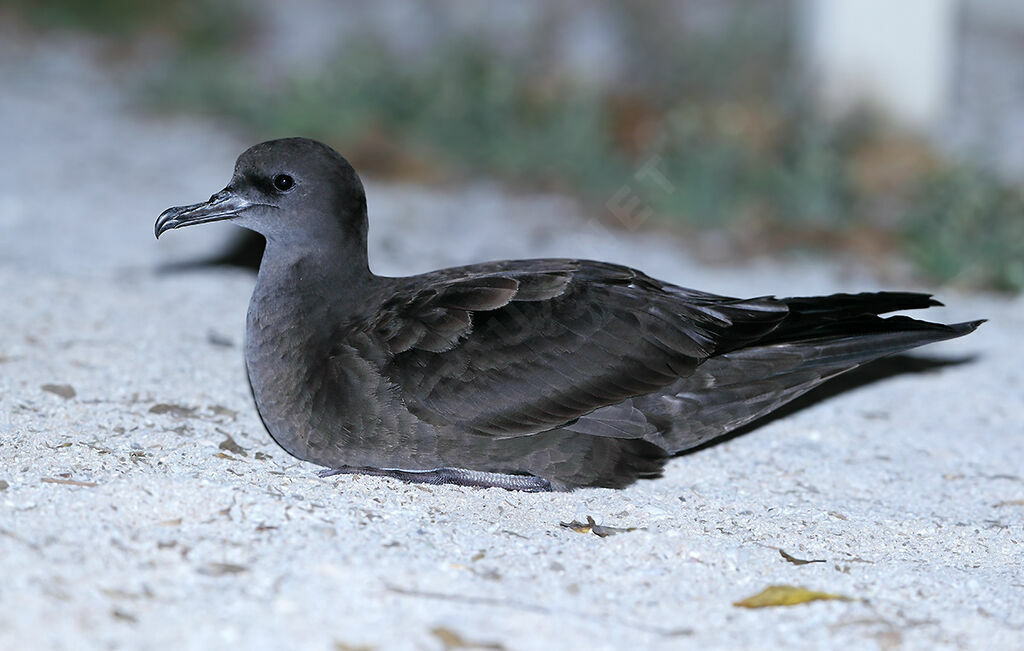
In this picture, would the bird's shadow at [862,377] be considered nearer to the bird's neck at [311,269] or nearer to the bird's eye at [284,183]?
the bird's neck at [311,269]

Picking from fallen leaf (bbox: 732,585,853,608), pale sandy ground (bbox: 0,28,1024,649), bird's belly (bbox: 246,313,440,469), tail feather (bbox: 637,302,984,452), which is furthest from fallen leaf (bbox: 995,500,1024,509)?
bird's belly (bbox: 246,313,440,469)

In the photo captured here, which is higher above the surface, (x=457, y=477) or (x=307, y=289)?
(x=307, y=289)

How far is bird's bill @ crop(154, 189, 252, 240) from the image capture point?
175 inches

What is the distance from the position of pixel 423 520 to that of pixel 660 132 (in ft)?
21.3

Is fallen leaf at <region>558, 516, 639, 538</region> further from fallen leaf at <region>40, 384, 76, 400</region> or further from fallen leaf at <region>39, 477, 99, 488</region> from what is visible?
fallen leaf at <region>40, 384, 76, 400</region>

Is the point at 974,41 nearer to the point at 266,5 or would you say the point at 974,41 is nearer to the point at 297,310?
the point at 266,5

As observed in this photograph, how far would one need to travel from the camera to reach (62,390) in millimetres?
4754

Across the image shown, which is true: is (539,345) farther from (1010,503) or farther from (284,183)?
(1010,503)

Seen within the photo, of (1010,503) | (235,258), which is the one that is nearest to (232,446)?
(1010,503)

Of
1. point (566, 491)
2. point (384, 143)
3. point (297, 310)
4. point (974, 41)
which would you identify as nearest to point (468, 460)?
point (566, 491)

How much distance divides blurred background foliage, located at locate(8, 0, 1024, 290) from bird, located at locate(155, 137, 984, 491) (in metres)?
3.19

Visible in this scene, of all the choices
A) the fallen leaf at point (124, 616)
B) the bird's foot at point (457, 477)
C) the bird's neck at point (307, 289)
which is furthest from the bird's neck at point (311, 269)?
the fallen leaf at point (124, 616)

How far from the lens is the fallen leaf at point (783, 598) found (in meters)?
3.35

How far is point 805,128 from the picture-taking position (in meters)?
8.56
